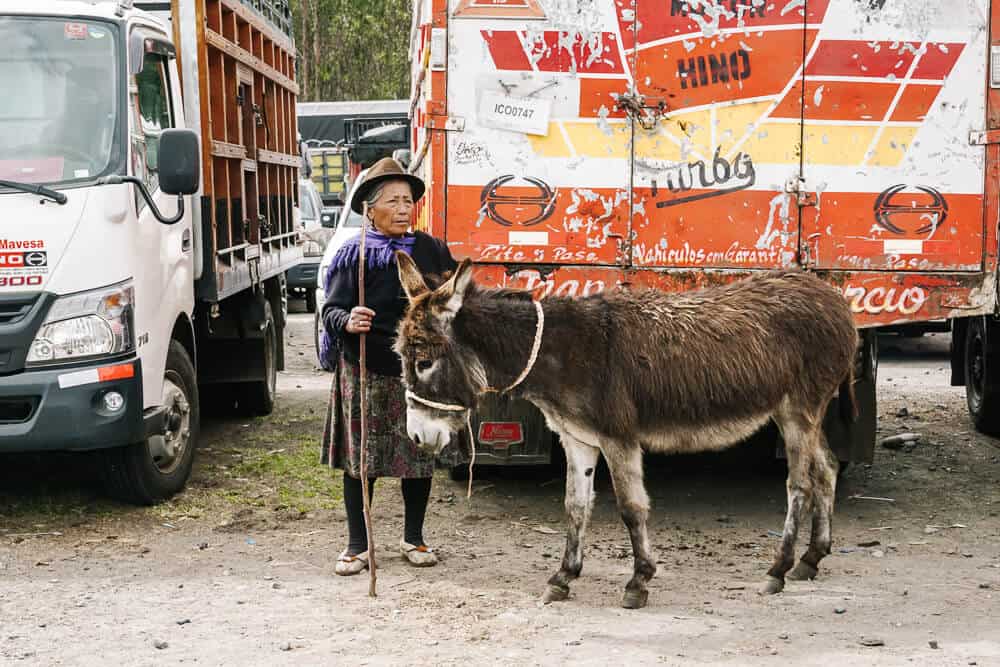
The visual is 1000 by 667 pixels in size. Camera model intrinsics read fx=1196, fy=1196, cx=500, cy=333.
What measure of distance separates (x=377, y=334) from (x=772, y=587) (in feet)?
6.93

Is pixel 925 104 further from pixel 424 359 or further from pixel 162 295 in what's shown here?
pixel 162 295

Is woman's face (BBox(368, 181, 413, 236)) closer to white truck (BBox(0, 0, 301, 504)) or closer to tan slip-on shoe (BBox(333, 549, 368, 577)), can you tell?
white truck (BBox(0, 0, 301, 504))

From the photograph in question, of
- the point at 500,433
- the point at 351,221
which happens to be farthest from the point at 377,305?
the point at 351,221

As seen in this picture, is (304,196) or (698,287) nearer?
(698,287)

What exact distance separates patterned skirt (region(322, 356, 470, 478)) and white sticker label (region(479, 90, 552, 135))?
157 centimetres

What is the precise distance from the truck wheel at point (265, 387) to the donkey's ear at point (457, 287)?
4.90 meters

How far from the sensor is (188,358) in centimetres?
745

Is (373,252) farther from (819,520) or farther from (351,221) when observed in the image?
(351,221)

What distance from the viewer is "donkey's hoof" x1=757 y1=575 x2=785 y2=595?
533cm

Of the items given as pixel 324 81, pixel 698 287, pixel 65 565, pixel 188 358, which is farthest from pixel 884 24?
pixel 324 81

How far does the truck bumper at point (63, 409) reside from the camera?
5996 mm

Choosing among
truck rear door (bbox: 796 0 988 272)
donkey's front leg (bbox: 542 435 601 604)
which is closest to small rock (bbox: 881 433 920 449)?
truck rear door (bbox: 796 0 988 272)

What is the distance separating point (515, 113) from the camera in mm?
6262

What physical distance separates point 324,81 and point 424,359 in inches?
1507
